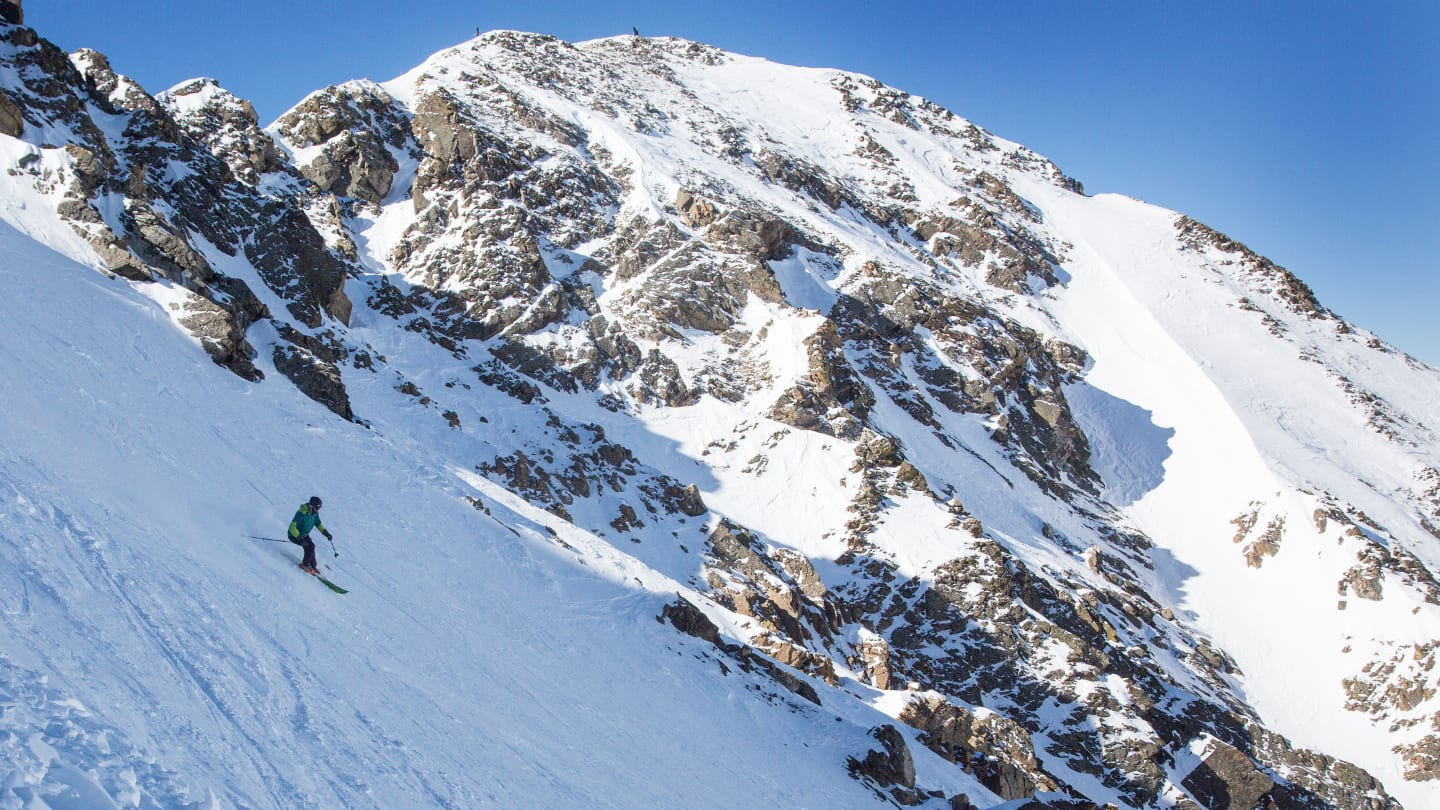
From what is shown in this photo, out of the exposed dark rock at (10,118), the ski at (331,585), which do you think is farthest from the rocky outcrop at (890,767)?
the exposed dark rock at (10,118)

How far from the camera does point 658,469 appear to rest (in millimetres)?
51781

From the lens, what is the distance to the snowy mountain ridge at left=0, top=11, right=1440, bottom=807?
11438mm

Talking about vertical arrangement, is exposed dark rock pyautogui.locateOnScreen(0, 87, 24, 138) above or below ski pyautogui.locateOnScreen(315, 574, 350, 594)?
above

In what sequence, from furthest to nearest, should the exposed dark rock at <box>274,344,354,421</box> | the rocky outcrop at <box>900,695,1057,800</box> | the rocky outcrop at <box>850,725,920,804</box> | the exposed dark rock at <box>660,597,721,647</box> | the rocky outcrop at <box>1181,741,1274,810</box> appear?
the rocky outcrop at <box>1181,741,1274,810</box>
the exposed dark rock at <box>274,344,354,421</box>
the rocky outcrop at <box>900,695,1057,800</box>
the exposed dark rock at <box>660,597,721,647</box>
the rocky outcrop at <box>850,725,920,804</box>

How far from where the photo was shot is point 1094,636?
4522 centimetres

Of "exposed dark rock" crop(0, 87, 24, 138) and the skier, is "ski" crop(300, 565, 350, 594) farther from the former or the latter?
"exposed dark rock" crop(0, 87, 24, 138)

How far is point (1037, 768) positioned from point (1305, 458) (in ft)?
161

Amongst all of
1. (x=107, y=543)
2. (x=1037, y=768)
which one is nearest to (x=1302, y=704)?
(x=1037, y=768)

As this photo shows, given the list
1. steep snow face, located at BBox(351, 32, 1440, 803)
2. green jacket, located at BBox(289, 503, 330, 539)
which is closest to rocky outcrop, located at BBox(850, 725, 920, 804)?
green jacket, located at BBox(289, 503, 330, 539)

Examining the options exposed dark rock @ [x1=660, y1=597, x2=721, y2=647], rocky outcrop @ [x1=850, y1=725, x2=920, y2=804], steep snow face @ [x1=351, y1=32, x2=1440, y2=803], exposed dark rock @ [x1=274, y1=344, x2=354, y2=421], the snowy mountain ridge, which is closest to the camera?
the snowy mountain ridge

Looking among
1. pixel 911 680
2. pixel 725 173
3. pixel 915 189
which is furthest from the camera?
pixel 915 189

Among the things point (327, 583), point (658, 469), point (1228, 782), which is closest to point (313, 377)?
point (327, 583)

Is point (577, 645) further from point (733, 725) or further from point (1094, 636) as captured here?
point (1094, 636)

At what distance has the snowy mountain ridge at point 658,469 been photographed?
1144 cm
